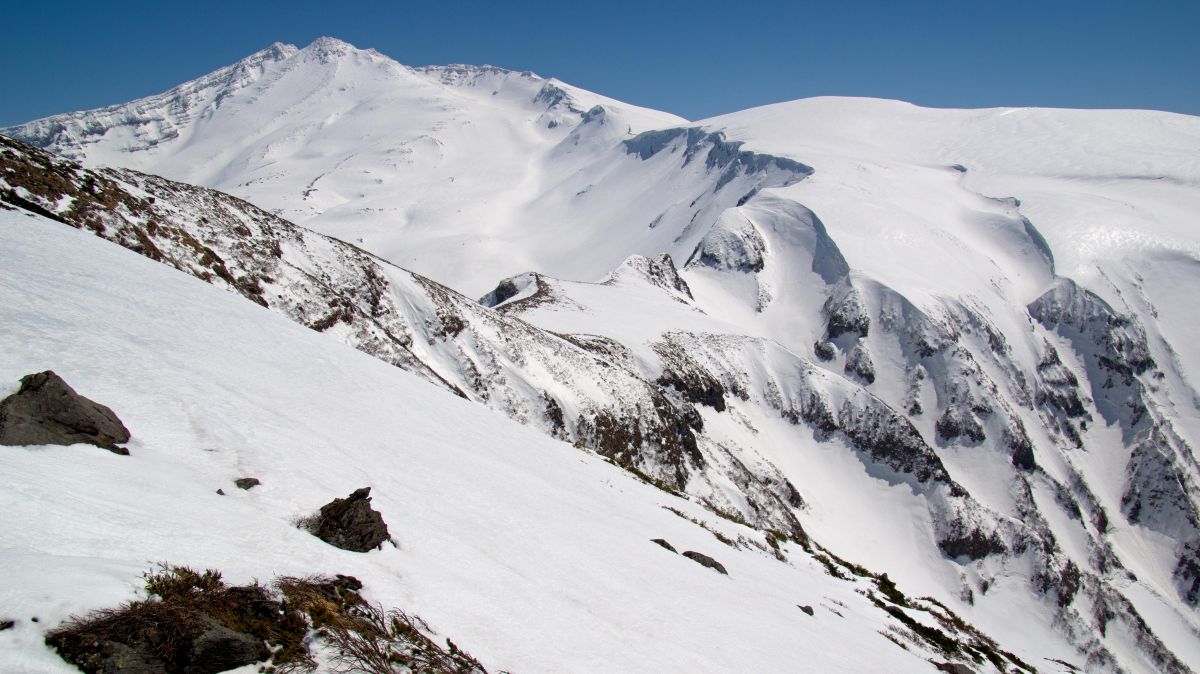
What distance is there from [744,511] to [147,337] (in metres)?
38.6

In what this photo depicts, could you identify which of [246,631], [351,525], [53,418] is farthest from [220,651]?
[53,418]

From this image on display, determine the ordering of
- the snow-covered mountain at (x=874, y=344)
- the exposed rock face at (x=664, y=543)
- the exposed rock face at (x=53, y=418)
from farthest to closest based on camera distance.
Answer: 1. the snow-covered mountain at (x=874, y=344)
2. the exposed rock face at (x=664, y=543)
3. the exposed rock face at (x=53, y=418)

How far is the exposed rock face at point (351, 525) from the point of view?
23.2 ft

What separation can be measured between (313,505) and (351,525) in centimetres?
106

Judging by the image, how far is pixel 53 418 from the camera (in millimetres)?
7191

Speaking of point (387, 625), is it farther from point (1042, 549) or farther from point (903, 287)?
point (903, 287)

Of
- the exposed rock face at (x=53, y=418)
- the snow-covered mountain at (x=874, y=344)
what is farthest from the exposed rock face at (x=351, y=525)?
the snow-covered mountain at (x=874, y=344)

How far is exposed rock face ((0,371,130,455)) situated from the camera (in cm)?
688

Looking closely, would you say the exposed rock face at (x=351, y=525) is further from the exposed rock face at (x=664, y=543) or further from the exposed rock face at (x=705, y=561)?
the exposed rock face at (x=705, y=561)

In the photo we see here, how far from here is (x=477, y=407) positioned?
19.0m

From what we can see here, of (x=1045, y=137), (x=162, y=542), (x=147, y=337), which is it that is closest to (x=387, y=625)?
(x=162, y=542)

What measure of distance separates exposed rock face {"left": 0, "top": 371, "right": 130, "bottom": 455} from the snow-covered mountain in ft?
53.7

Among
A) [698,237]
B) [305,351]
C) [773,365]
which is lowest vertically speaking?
[305,351]

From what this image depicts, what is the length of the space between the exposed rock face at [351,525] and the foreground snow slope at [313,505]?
25 centimetres
